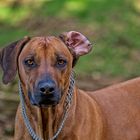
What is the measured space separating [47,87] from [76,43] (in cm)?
88

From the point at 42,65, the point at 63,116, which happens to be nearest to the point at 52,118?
the point at 63,116

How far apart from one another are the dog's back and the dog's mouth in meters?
1.09

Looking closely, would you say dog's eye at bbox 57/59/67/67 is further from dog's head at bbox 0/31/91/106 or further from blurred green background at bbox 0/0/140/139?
blurred green background at bbox 0/0/140/139

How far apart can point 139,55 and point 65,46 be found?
6965 mm

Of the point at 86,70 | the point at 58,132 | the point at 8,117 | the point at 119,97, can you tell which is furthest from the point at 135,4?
the point at 58,132

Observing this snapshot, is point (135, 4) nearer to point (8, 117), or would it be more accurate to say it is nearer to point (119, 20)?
point (119, 20)

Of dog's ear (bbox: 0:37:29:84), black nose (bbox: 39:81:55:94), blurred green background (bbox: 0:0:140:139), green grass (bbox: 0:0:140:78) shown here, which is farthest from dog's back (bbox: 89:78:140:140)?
green grass (bbox: 0:0:140:78)

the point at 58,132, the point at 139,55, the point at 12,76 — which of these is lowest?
the point at 139,55

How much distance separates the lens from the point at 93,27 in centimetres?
1567

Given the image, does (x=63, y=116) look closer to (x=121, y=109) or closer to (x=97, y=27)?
(x=121, y=109)

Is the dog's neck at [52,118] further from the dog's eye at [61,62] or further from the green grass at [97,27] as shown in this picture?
the green grass at [97,27]

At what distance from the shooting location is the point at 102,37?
1512 cm

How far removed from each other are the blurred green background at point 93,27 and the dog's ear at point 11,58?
4717 millimetres

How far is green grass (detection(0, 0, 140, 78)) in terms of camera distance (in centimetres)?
1347
